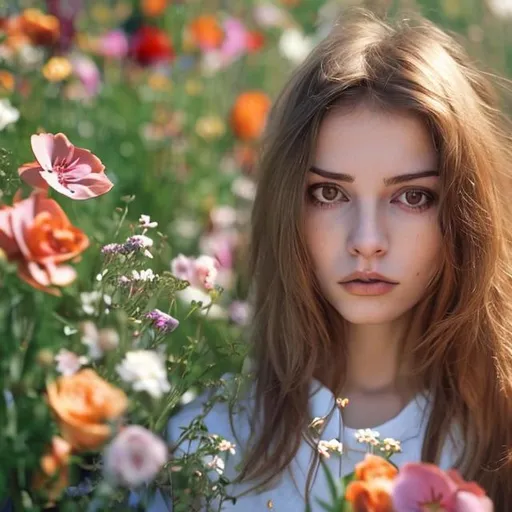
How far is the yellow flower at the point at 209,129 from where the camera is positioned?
2648mm

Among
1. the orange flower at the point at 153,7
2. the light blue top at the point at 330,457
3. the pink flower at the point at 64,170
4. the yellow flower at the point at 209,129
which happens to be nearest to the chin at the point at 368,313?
the light blue top at the point at 330,457

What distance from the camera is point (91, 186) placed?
3.83ft

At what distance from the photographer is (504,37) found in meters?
3.02

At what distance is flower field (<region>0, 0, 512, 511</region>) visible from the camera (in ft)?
3.42

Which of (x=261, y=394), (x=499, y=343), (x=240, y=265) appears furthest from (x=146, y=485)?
(x=240, y=265)

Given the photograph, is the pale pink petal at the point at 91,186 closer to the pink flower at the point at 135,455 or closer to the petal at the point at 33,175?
the petal at the point at 33,175

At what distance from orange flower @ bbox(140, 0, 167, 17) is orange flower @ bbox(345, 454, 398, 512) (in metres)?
2.30

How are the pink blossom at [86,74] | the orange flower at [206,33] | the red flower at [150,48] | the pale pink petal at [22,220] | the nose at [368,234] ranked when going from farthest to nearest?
the orange flower at [206,33], the red flower at [150,48], the pink blossom at [86,74], the nose at [368,234], the pale pink petal at [22,220]

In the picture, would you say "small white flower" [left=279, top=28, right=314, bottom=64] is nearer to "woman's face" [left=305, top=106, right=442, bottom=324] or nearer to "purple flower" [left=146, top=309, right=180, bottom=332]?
"woman's face" [left=305, top=106, right=442, bottom=324]

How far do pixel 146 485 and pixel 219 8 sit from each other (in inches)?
103

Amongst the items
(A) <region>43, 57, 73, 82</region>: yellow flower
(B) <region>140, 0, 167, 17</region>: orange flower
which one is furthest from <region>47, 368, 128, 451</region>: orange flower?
(B) <region>140, 0, 167, 17</region>: orange flower

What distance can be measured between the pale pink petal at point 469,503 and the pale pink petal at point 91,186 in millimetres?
489

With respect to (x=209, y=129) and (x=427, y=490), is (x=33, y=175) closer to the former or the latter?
(x=427, y=490)

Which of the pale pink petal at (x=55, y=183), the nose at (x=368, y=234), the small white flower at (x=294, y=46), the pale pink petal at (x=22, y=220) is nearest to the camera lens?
the pale pink petal at (x=22, y=220)
